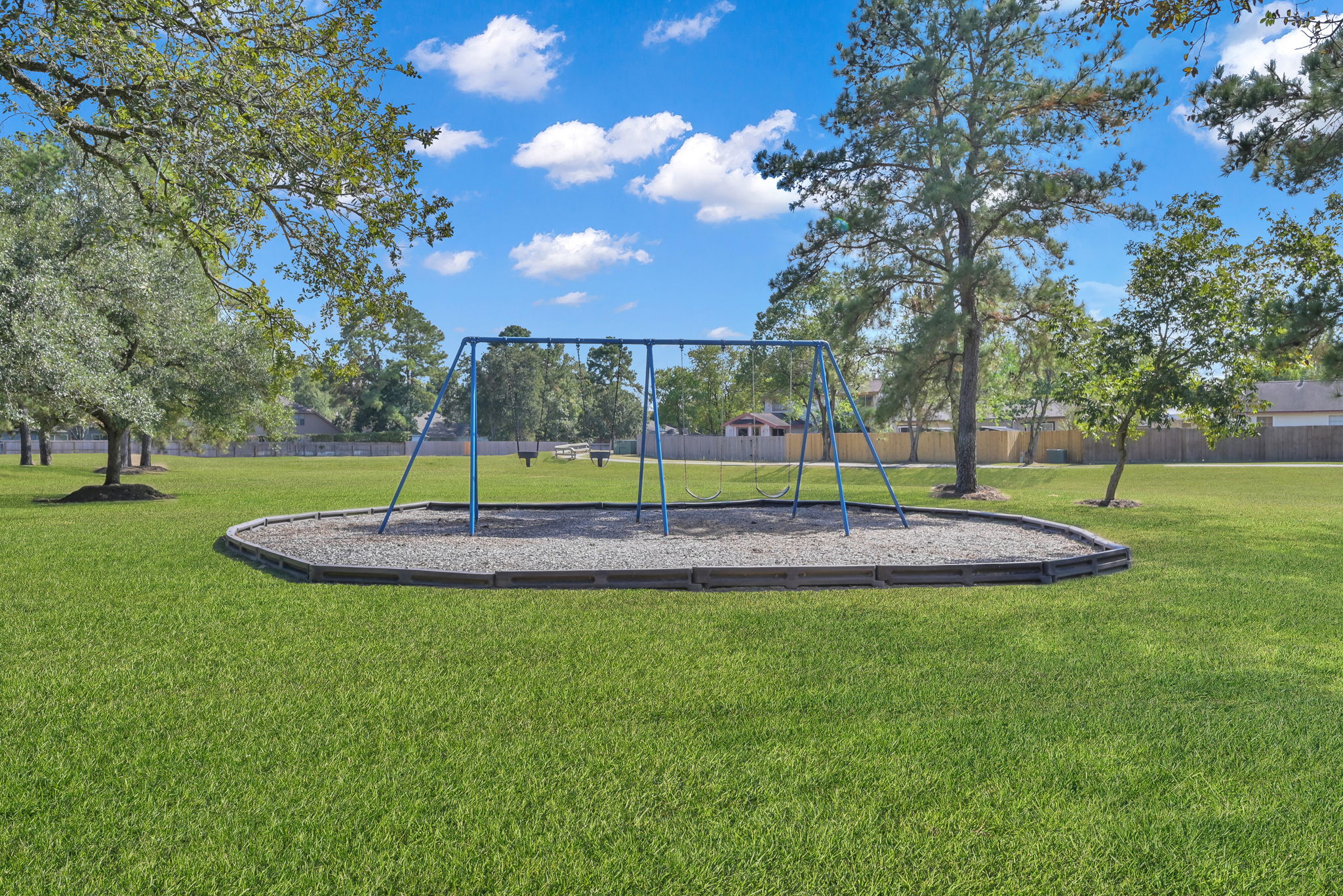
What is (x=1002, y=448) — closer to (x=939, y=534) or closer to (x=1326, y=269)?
(x=1326, y=269)

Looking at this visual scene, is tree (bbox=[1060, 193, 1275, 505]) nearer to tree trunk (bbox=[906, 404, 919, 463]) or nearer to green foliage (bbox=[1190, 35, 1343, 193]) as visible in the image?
green foliage (bbox=[1190, 35, 1343, 193])

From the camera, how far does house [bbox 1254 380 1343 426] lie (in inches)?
1962

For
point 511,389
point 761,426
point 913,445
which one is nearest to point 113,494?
point 913,445

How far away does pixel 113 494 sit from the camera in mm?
18125

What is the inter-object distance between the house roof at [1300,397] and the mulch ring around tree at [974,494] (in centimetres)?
4128

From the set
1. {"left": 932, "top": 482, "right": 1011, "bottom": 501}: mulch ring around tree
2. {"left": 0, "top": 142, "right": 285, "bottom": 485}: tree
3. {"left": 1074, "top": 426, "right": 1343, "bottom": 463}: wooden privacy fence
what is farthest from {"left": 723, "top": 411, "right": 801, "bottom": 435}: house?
{"left": 0, "top": 142, "right": 285, "bottom": 485}: tree

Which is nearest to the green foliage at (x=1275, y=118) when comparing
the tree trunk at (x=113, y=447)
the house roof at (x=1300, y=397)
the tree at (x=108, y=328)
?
the tree at (x=108, y=328)

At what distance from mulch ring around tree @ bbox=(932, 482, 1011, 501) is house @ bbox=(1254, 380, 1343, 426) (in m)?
41.4

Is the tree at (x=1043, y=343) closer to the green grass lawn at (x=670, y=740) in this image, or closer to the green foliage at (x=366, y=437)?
the green grass lawn at (x=670, y=740)

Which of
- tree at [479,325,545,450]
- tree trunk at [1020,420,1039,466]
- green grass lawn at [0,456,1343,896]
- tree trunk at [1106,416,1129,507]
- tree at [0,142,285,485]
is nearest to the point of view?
green grass lawn at [0,456,1343,896]

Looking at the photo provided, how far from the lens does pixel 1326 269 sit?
12.7m

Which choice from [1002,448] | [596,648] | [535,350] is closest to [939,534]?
[596,648]

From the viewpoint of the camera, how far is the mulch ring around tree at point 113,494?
57.8ft

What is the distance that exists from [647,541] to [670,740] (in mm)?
6508
